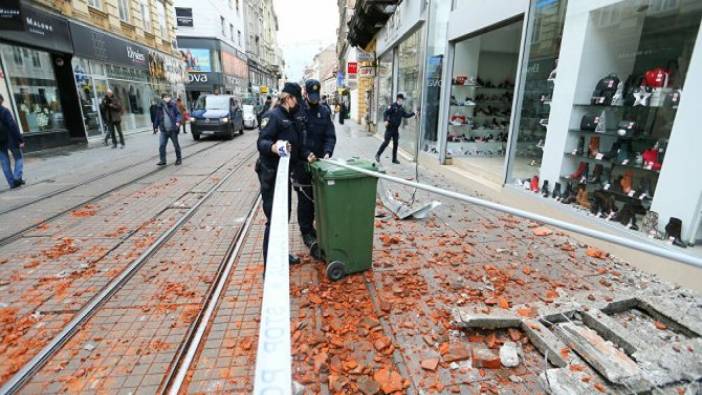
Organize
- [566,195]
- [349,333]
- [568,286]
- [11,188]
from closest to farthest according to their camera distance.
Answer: [349,333] < [568,286] < [566,195] < [11,188]

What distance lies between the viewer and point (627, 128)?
195 inches

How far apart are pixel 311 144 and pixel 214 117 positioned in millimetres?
13558

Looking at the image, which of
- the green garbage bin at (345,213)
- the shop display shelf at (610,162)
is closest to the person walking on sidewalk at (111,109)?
the green garbage bin at (345,213)

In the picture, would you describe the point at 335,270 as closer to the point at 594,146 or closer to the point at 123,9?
the point at 594,146

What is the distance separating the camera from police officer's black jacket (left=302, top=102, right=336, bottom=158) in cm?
481

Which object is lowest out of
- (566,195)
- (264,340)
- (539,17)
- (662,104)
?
(566,195)

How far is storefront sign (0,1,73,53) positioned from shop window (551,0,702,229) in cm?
1488

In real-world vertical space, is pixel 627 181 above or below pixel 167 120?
below

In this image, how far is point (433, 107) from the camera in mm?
11062

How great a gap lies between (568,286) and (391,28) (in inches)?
596

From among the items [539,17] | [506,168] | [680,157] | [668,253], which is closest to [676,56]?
[680,157]

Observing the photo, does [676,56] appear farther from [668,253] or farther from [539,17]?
[668,253]

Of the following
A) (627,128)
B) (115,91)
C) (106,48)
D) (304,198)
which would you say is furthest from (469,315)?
(115,91)

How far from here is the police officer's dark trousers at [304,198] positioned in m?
4.27
